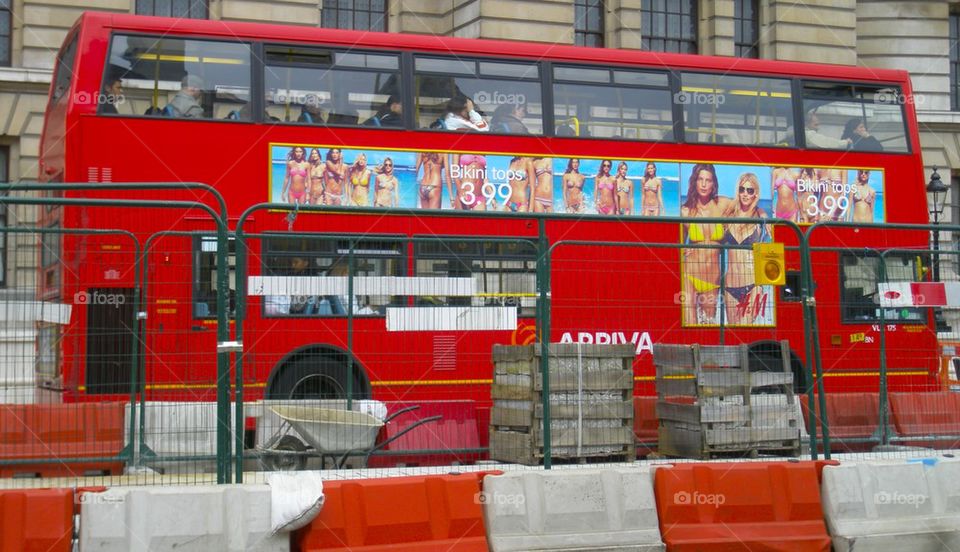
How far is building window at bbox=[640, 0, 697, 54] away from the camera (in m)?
28.8

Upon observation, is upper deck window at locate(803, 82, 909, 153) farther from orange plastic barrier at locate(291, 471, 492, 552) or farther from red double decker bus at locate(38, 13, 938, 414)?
orange plastic barrier at locate(291, 471, 492, 552)

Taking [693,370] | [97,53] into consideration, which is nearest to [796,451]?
[693,370]

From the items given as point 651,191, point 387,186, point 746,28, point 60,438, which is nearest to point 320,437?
point 60,438

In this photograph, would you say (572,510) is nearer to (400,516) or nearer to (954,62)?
(400,516)

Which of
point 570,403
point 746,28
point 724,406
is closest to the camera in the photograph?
point 570,403

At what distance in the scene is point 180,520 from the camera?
7152mm

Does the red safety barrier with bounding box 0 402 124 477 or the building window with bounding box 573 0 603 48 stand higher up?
the building window with bounding box 573 0 603 48

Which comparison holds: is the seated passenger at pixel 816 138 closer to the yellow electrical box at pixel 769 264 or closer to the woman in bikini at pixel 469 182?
the woman in bikini at pixel 469 182

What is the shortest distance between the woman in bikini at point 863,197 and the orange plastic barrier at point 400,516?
10.5 metres

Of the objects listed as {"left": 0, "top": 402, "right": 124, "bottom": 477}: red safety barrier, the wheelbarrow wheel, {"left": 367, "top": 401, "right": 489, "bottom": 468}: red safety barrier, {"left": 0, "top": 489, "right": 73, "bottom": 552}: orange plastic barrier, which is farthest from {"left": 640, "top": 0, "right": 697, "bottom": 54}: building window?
{"left": 0, "top": 489, "right": 73, "bottom": 552}: orange plastic barrier

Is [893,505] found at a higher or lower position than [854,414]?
lower

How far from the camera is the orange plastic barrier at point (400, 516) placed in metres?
7.38

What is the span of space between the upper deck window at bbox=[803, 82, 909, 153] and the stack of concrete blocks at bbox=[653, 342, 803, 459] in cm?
696

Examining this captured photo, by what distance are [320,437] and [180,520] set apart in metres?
2.57
